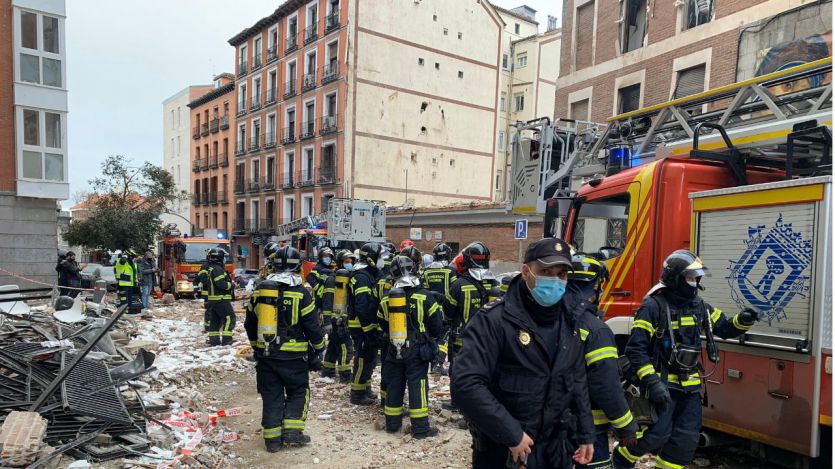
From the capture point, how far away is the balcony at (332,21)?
34531 mm

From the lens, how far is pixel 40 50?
51.4 feet

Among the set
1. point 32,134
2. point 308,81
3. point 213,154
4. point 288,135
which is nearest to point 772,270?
point 32,134

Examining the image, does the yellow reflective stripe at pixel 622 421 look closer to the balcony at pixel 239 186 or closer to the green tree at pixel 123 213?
the green tree at pixel 123 213

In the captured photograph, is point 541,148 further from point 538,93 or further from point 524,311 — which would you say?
point 538,93

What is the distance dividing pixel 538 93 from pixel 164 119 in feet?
135

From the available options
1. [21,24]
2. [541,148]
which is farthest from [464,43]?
[541,148]

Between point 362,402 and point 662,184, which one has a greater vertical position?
point 662,184

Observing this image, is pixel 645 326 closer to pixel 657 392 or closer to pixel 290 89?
pixel 657 392

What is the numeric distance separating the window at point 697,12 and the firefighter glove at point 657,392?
13.6 meters

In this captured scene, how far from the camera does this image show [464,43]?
37844mm

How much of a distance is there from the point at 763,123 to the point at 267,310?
5.38 m

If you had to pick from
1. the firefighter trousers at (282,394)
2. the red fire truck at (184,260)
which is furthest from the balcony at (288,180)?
the firefighter trousers at (282,394)

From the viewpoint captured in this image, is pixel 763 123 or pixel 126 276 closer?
pixel 763 123

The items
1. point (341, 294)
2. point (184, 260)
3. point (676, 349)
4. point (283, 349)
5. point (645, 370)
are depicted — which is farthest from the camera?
point (184, 260)
